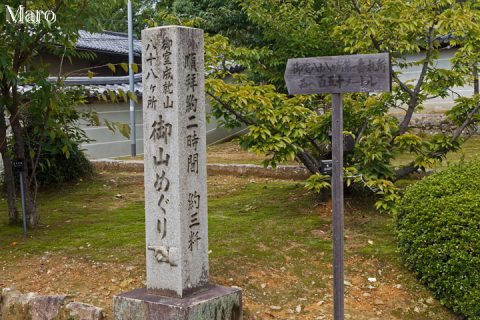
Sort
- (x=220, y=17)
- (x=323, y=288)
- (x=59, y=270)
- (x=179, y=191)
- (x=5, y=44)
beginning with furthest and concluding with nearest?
(x=220, y=17)
(x=5, y=44)
(x=59, y=270)
(x=323, y=288)
(x=179, y=191)

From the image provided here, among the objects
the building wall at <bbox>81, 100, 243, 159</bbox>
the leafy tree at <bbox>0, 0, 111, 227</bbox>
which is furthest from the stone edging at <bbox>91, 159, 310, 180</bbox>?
the leafy tree at <bbox>0, 0, 111, 227</bbox>

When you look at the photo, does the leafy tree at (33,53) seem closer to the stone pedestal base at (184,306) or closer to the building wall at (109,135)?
the stone pedestal base at (184,306)

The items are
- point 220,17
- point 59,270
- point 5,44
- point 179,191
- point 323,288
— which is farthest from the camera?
point 220,17

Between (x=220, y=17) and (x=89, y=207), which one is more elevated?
(x=220, y=17)

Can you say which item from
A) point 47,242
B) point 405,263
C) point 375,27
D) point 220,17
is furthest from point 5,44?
point 220,17

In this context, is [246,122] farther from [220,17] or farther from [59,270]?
[220,17]

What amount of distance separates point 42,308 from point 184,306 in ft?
5.87

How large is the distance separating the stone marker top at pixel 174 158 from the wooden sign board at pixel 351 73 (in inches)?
41.5

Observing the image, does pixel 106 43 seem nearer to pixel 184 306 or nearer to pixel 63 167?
pixel 63 167

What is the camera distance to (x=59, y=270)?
714 centimetres

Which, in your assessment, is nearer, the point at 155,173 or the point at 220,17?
the point at 155,173

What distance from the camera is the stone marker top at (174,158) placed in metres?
5.38

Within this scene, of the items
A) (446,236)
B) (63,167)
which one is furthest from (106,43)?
(446,236)

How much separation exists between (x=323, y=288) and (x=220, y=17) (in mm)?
13347
